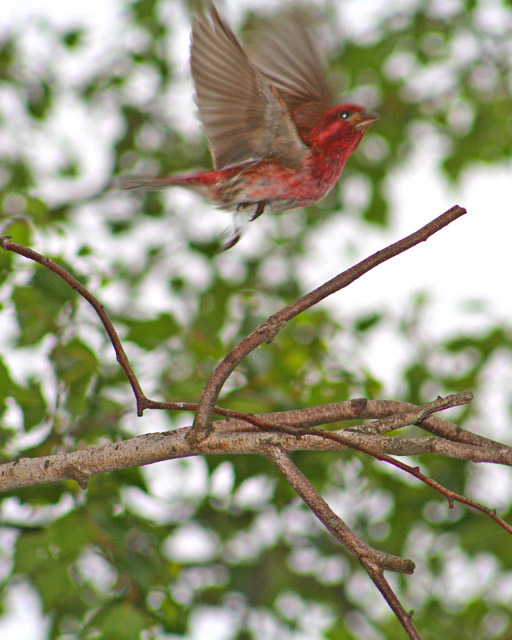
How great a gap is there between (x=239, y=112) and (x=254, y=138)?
0.09 metres

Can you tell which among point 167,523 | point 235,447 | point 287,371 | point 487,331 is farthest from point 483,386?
point 235,447

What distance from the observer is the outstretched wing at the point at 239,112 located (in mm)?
2158

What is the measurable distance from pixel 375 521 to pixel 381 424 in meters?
2.84

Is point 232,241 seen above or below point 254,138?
below

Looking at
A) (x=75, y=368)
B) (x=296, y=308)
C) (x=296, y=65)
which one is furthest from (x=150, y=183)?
(x=75, y=368)

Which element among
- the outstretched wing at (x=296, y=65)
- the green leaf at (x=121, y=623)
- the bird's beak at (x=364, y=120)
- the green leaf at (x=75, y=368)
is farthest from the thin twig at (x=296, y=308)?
the green leaf at (x=75, y=368)

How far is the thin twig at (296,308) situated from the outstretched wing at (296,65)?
0.93m

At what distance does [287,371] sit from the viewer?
147 inches

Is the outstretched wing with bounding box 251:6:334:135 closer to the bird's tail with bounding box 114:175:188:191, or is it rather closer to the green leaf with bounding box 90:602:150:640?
the bird's tail with bounding box 114:175:188:191

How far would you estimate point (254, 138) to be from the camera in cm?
230

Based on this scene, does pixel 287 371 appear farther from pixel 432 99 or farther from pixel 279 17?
pixel 432 99

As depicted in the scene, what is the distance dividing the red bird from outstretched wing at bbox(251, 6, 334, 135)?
18 centimetres

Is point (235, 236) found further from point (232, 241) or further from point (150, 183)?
point (150, 183)

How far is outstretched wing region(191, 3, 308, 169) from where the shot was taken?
216 centimetres
